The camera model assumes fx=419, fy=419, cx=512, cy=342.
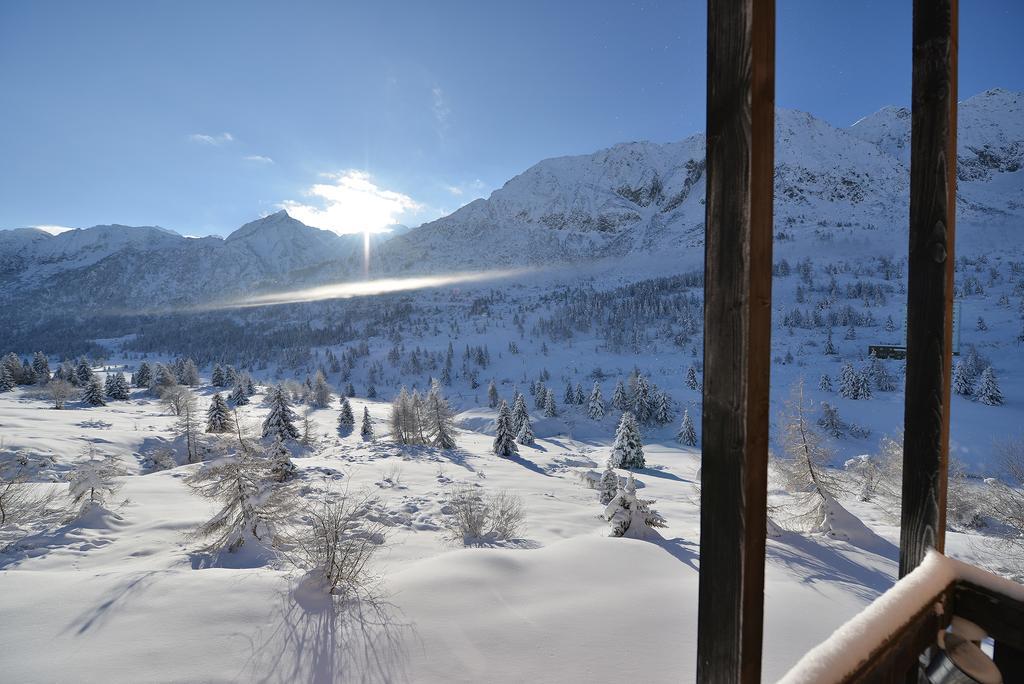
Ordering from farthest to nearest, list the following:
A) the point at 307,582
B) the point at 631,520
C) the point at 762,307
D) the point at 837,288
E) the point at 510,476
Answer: the point at 837,288, the point at 510,476, the point at 631,520, the point at 307,582, the point at 762,307

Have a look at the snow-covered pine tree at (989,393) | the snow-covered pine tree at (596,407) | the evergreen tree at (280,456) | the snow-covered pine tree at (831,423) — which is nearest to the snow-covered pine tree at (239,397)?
the evergreen tree at (280,456)

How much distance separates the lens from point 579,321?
5610 inches

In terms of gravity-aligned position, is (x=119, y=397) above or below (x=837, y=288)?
below

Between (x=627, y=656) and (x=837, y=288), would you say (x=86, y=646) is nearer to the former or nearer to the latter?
(x=627, y=656)

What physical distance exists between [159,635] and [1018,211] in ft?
1005

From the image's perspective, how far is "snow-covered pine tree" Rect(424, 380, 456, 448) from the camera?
135 feet

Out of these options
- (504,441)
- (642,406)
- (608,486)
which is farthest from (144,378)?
(608,486)

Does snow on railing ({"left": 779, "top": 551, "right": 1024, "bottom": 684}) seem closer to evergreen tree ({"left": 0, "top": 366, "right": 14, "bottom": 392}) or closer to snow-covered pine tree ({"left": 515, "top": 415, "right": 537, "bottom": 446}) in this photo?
snow-covered pine tree ({"left": 515, "top": 415, "right": 537, "bottom": 446})

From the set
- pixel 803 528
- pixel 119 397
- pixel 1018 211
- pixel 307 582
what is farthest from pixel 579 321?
pixel 1018 211

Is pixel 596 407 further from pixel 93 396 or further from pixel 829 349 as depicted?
pixel 93 396

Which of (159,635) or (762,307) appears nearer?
(762,307)

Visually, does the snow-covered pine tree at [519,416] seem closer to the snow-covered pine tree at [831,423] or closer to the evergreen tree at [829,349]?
the snow-covered pine tree at [831,423]

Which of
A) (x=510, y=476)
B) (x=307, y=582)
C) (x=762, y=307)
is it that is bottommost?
(x=510, y=476)

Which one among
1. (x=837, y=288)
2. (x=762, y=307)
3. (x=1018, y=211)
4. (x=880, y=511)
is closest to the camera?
(x=762, y=307)
